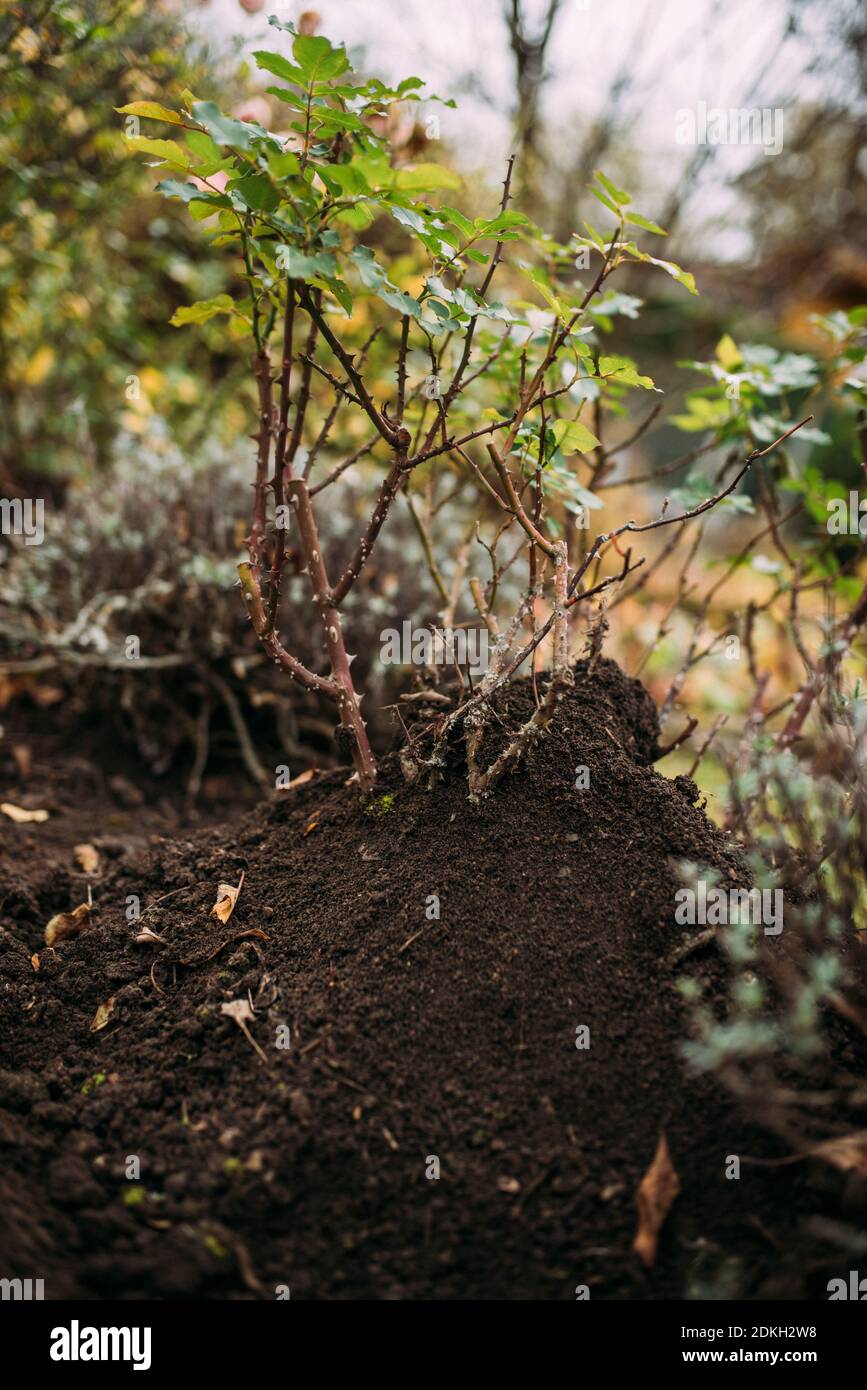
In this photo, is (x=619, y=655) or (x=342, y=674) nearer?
(x=342, y=674)

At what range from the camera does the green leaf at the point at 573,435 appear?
6.56ft

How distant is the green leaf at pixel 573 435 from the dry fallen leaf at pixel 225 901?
49.3 inches

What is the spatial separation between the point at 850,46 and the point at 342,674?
4358 mm

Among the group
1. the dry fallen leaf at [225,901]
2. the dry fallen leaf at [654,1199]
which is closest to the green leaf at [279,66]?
the dry fallen leaf at [225,901]

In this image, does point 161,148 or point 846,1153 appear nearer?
point 846,1153

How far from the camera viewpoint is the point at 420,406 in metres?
2.61

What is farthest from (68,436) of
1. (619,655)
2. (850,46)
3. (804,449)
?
(804,449)

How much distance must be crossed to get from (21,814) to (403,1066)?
1822 mm

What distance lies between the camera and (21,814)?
9.72 feet

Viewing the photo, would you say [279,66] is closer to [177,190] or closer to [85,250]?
[177,190]

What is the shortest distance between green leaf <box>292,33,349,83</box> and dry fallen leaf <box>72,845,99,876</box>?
197cm

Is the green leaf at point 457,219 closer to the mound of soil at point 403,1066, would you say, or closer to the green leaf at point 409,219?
the green leaf at point 409,219

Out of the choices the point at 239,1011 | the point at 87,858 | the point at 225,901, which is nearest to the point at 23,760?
the point at 87,858

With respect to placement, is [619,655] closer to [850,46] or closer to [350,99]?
[850,46]
